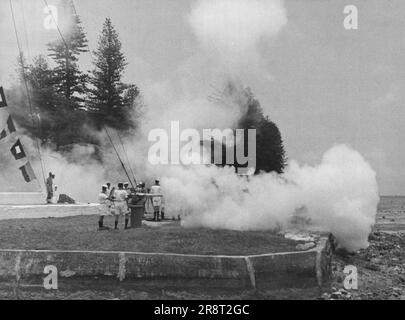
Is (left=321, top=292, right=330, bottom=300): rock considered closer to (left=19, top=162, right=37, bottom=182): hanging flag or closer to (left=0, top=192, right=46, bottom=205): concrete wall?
(left=0, top=192, right=46, bottom=205): concrete wall

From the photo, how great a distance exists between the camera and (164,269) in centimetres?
1184

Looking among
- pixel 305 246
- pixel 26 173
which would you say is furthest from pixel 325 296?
pixel 26 173

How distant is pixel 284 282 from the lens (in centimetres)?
1216

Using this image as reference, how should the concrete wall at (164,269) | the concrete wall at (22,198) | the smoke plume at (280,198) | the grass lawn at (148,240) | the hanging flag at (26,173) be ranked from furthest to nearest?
1. the hanging flag at (26,173)
2. the concrete wall at (22,198)
3. the smoke plume at (280,198)
4. the grass lawn at (148,240)
5. the concrete wall at (164,269)

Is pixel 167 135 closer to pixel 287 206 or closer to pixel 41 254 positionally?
pixel 287 206

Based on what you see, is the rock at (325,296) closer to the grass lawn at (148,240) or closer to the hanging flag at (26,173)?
the grass lawn at (148,240)

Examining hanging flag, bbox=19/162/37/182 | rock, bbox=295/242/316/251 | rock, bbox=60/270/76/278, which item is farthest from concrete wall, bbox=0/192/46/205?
rock, bbox=295/242/316/251

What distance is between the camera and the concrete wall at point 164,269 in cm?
1172

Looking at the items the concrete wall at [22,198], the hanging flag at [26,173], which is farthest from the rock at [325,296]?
the hanging flag at [26,173]

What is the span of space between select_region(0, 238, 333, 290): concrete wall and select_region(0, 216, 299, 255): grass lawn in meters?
0.70

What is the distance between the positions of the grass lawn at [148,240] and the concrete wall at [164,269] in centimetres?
70

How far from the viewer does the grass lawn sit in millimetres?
12977

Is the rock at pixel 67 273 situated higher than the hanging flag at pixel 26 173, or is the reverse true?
the hanging flag at pixel 26 173
